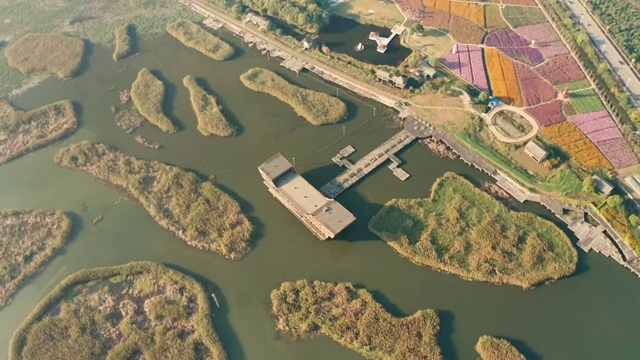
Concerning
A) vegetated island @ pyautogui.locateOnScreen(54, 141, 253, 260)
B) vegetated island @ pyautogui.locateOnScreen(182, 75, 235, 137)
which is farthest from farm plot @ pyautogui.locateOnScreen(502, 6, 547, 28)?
vegetated island @ pyautogui.locateOnScreen(54, 141, 253, 260)

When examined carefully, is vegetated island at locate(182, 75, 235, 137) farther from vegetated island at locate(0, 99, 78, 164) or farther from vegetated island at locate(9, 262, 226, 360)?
vegetated island at locate(9, 262, 226, 360)

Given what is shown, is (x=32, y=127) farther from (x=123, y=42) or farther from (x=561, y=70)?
(x=561, y=70)

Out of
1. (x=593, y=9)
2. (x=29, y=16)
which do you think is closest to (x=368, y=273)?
(x=593, y=9)

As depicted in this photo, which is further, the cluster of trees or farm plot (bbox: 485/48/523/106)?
the cluster of trees

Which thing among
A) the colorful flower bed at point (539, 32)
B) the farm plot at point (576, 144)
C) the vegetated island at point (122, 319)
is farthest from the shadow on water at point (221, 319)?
the colorful flower bed at point (539, 32)

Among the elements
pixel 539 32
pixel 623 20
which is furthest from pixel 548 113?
pixel 623 20

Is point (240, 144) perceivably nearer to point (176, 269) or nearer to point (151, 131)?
point (151, 131)
